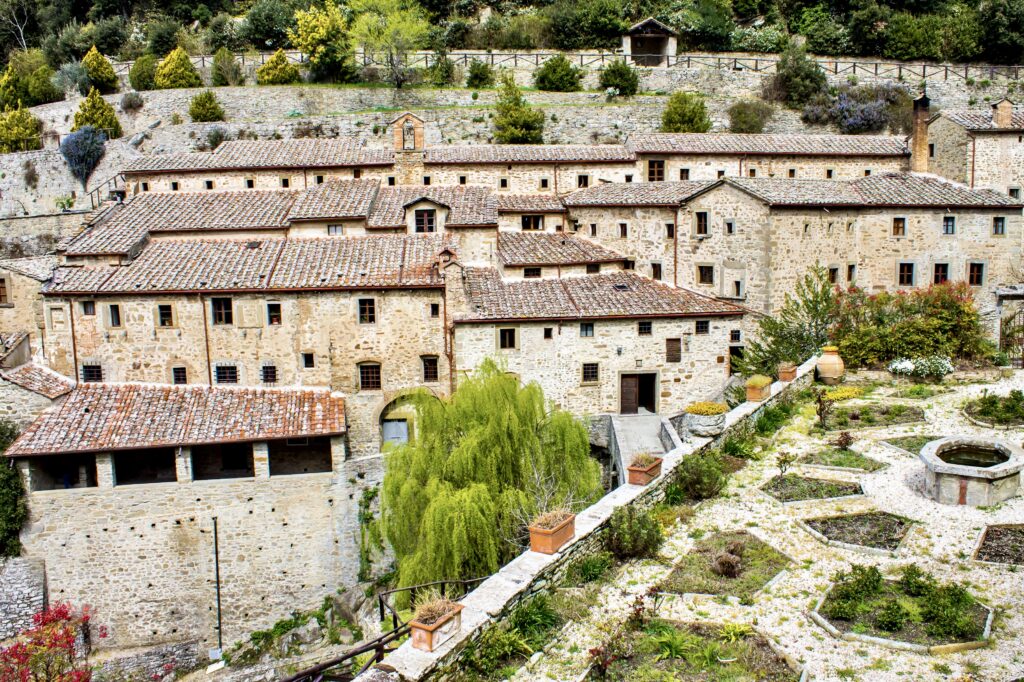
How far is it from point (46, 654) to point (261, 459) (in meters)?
6.43

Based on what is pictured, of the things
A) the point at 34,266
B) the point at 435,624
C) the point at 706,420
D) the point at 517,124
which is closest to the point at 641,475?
the point at 706,420

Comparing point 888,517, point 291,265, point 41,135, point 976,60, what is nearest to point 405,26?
point 41,135

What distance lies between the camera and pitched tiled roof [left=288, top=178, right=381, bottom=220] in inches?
1120

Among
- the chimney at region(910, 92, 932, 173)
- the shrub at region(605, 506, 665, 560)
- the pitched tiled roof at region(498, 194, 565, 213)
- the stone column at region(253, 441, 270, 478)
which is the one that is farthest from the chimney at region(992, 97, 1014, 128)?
the stone column at region(253, 441, 270, 478)

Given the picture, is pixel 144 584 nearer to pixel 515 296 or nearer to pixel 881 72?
pixel 515 296

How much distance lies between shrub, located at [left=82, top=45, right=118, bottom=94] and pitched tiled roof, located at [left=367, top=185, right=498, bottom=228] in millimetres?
26521

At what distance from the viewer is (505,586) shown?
A: 31.1 ft

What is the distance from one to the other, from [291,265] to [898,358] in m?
17.7

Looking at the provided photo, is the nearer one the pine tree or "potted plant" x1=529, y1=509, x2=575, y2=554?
"potted plant" x1=529, y1=509, x2=575, y2=554

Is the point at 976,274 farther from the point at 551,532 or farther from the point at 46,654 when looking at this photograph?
the point at 46,654

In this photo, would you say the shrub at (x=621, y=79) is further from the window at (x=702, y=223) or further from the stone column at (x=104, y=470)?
the stone column at (x=104, y=470)

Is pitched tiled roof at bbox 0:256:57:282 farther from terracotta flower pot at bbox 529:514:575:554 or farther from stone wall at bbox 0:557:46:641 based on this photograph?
terracotta flower pot at bbox 529:514:575:554

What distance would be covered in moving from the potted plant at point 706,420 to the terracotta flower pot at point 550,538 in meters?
5.46

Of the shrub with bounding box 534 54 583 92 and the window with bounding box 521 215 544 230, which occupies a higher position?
the shrub with bounding box 534 54 583 92
